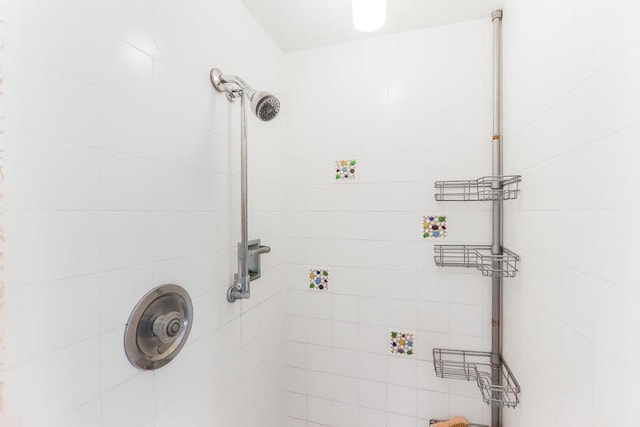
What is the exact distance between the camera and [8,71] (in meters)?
0.48

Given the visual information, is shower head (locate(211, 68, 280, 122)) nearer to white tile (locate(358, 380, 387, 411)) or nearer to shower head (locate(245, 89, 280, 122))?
shower head (locate(245, 89, 280, 122))

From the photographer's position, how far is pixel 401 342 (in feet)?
4.41

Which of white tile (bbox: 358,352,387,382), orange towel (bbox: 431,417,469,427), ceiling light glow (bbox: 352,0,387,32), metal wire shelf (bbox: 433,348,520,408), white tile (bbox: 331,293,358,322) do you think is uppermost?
ceiling light glow (bbox: 352,0,387,32)

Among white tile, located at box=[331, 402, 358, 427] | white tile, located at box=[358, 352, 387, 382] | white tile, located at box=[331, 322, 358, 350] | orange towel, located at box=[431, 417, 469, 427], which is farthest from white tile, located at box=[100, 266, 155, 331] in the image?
orange towel, located at box=[431, 417, 469, 427]

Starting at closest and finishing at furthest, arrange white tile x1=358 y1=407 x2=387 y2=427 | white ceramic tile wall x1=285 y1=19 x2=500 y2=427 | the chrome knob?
the chrome knob < white ceramic tile wall x1=285 y1=19 x2=500 y2=427 < white tile x1=358 y1=407 x2=387 y2=427

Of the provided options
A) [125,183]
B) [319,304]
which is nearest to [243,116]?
[125,183]

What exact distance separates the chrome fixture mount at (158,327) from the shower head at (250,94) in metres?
0.64

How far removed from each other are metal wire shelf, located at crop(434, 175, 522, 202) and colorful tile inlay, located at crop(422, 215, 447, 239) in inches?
3.5

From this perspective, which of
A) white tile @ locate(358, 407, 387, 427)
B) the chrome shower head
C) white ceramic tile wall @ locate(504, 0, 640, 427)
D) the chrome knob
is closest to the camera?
white ceramic tile wall @ locate(504, 0, 640, 427)

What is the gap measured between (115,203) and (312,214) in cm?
93

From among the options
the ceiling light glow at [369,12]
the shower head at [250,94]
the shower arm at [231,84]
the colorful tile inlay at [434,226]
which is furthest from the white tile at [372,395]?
the ceiling light glow at [369,12]

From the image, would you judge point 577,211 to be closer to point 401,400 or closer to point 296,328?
point 401,400

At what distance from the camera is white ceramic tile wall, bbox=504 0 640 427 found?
477 mm

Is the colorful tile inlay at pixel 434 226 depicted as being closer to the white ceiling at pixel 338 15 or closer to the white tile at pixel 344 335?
the white tile at pixel 344 335
